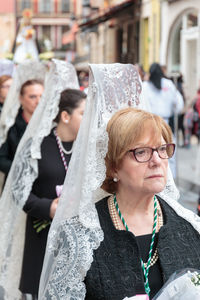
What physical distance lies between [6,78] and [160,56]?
16.5 metres

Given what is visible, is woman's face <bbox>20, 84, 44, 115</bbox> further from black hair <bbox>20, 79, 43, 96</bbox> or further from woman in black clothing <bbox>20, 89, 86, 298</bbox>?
woman in black clothing <bbox>20, 89, 86, 298</bbox>

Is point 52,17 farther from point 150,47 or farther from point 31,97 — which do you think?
point 31,97

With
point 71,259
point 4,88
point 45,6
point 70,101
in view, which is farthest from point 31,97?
point 45,6

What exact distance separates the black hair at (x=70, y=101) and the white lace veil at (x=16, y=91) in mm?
1015

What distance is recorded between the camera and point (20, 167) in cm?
432

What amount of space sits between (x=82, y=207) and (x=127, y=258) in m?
0.27

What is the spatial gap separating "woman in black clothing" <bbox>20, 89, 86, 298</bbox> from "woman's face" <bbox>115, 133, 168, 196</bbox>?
158 cm

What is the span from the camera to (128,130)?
246 centimetres

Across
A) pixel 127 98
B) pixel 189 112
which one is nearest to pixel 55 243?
pixel 127 98

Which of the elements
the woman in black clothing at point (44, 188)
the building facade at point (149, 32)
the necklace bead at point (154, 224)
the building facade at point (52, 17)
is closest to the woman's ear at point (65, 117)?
the woman in black clothing at point (44, 188)

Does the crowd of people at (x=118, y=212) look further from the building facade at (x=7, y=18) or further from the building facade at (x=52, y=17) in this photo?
the building facade at (x=52, y=17)

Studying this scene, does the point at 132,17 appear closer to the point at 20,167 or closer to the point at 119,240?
the point at 20,167

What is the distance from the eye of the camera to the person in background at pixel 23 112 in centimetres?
521

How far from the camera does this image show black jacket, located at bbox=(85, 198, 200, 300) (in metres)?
2.37
